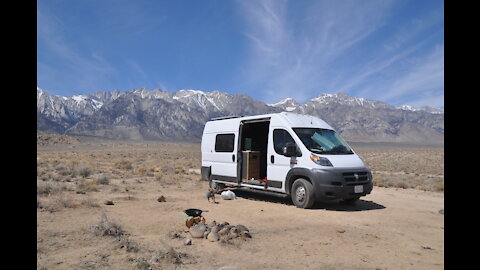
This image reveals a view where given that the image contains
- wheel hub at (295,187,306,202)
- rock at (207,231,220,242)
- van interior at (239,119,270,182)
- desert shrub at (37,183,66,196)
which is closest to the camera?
rock at (207,231,220,242)

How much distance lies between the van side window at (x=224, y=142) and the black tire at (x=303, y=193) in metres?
3.08

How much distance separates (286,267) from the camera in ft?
13.7

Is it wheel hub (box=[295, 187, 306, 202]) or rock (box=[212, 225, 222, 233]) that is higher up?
wheel hub (box=[295, 187, 306, 202])

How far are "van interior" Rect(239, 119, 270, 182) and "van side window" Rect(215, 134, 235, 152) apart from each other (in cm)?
40

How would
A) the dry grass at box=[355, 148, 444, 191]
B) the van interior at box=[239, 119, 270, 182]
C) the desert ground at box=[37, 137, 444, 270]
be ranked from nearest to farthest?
the desert ground at box=[37, 137, 444, 270], the van interior at box=[239, 119, 270, 182], the dry grass at box=[355, 148, 444, 191]

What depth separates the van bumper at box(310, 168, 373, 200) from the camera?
302 inches

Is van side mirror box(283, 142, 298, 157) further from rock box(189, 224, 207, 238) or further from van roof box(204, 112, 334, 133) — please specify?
rock box(189, 224, 207, 238)

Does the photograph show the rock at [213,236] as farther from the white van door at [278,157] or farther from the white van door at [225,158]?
the white van door at [225,158]

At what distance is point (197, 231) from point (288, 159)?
399 cm

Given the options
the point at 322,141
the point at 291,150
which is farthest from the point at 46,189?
the point at 322,141

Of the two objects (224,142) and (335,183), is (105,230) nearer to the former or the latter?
(335,183)

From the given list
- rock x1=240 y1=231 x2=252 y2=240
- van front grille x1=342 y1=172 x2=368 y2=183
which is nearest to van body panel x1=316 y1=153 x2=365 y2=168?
van front grille x1=342 y1=172 x2=368 y2=183
